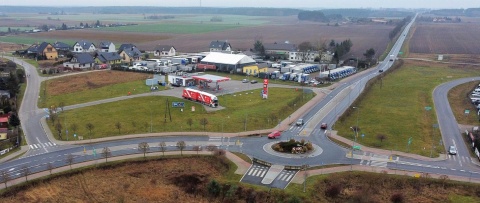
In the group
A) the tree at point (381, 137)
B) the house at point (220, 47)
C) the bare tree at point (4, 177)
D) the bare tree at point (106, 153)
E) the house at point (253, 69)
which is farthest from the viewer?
the house at point (220, 47)

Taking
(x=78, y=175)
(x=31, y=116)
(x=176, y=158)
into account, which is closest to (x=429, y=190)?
(x=176, y=158)

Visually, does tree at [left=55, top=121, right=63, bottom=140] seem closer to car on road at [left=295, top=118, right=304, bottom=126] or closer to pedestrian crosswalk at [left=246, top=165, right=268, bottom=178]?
pedestrian crosswalk at [left=246, top=165, right=268, bottom=178]

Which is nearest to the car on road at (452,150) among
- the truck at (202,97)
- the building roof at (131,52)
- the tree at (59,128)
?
the truck at (202,97)

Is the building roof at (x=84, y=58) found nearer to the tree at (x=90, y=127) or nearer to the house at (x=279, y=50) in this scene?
the house at (x=279, y=50)

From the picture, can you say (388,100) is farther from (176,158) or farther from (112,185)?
(112,185)

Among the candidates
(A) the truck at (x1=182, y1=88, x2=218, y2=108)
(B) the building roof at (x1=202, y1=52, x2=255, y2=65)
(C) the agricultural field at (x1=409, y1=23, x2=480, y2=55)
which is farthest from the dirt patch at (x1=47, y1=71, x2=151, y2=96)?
(C) the agricultural field at (x1=409, y1=23, x2=480, y2=55)

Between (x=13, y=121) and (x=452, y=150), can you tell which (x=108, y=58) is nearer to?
(x=13, y=121)
